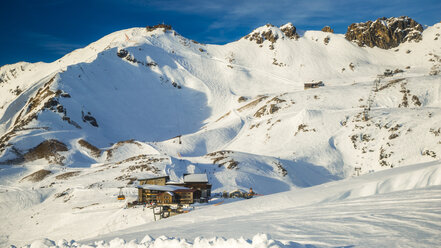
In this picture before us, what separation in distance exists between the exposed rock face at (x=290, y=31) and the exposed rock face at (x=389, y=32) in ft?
103

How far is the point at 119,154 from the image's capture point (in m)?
75.1

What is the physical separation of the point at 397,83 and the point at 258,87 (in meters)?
55.6

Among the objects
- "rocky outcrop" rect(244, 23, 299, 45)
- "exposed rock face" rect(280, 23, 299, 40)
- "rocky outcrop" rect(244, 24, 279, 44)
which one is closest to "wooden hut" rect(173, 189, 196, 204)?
"rocky outcrop" rect(244, 23, 299, 45)

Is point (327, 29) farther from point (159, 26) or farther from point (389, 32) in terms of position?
point (159, 26)

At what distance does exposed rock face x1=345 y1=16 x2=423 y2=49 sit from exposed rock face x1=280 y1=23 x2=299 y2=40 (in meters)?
31.5

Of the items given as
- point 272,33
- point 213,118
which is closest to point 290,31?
point 272,33

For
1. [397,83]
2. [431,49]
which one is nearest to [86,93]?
[397,83]

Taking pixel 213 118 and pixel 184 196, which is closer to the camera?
pixel 184 196

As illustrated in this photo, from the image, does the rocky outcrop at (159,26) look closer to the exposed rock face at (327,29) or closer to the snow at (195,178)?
the exposed rock face at (327,29)

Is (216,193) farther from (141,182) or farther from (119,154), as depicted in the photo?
(119,154)

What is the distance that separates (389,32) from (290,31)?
4731cm

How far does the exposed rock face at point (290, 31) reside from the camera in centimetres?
16275

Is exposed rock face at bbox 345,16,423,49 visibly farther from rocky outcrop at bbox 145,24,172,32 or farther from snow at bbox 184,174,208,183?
snow at bbox 184,174,208,183

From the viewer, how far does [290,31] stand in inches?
6476
